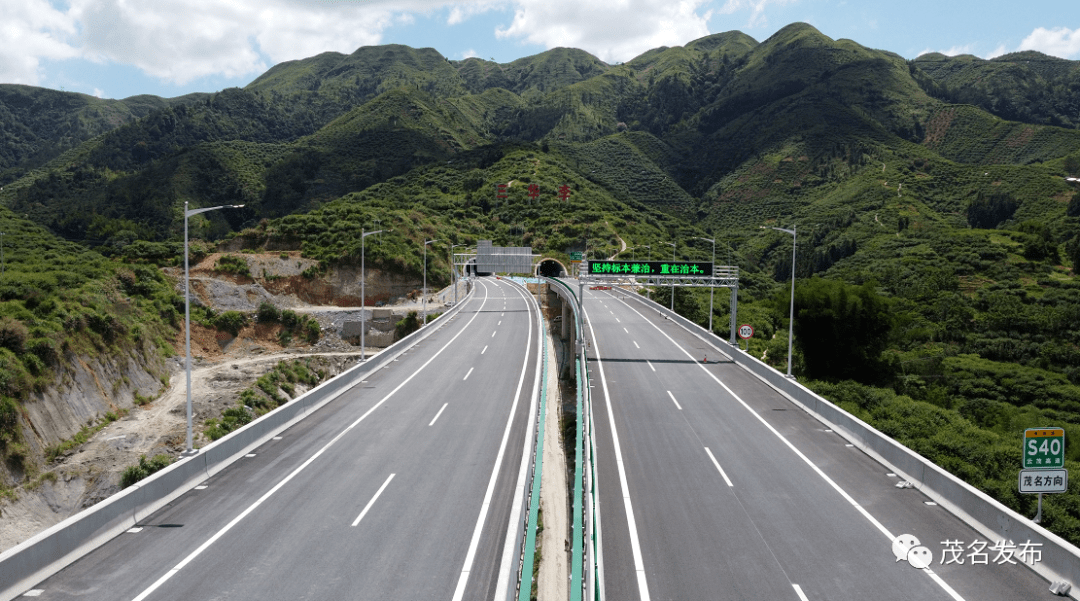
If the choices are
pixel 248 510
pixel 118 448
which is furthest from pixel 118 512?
pixel 118 448

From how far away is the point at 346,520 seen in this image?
1480cm

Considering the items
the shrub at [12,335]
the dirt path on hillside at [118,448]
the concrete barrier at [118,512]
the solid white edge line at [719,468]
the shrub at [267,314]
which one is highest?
the shrub at [12,335]

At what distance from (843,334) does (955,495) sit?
3500cm

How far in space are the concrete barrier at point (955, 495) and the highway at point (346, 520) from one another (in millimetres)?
9923

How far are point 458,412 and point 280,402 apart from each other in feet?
72.8

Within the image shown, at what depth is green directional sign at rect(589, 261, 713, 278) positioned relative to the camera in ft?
135

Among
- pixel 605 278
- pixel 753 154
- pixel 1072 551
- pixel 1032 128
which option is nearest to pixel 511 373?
pixel 605 278

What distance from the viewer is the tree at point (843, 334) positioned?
4772 cm

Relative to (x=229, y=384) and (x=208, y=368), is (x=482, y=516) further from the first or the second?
(x=208, y=368)

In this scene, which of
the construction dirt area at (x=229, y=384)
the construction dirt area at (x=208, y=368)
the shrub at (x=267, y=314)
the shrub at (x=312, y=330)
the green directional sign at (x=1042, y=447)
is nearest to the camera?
the green directional sign at (x=1042, y=447)

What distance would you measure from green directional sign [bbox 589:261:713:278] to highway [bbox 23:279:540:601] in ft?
56.7

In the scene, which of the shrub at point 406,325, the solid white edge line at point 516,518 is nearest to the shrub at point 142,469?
the solid white edge line at point 516,518

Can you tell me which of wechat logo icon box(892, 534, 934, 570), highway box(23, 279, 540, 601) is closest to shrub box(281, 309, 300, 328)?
highway box(23, 279, 540, 601)

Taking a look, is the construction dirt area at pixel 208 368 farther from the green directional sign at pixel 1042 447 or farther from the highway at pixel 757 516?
the green directional sign at pixel 1042 447
